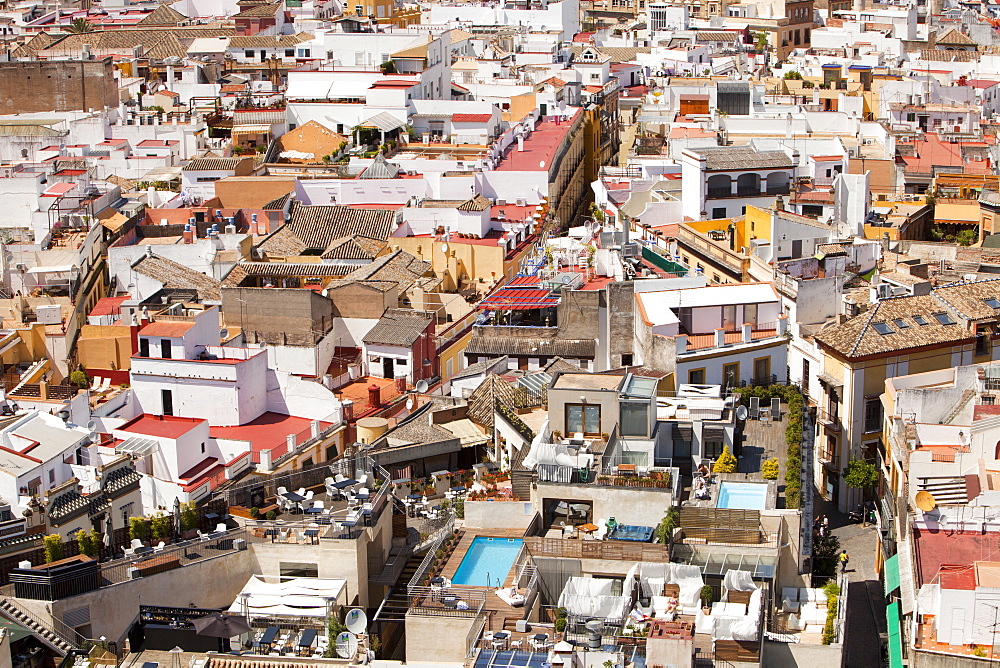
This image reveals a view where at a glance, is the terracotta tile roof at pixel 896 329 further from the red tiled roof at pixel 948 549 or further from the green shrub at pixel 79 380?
the green shrub at pixel 79 380

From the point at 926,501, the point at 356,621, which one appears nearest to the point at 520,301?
the point at 926,501

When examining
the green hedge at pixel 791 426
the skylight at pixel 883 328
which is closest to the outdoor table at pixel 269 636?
the green hedge at pixel 791 426

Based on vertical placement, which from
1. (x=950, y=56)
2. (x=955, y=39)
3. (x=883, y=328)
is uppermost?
(x=955, y=39)

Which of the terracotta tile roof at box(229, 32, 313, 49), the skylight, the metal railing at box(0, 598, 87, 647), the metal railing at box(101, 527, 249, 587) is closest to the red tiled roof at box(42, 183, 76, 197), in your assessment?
the skylight

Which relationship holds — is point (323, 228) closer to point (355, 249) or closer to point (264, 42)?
point (355, 249)

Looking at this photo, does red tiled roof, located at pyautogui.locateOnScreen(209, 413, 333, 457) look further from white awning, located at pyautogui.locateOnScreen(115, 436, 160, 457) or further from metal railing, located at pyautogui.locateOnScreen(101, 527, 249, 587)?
metal railing, located at pyautogui.locateOnScreen(101, 527, 249, 587)

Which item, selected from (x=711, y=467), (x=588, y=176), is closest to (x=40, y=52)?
(x=588, y=176)
